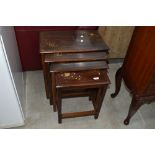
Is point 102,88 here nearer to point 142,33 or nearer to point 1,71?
point 142,33

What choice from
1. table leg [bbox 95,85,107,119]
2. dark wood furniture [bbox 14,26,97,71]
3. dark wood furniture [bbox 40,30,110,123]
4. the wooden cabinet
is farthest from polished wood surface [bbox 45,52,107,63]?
the wooden cabinet

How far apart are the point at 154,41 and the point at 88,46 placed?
44 centimetres

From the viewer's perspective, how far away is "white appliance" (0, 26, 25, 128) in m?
1.04

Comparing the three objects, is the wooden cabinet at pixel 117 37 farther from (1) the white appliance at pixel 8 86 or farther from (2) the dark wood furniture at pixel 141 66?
(1) the white appliance at pixel 8 86

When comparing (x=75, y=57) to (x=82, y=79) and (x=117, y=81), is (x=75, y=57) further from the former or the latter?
(x=117, y=81)

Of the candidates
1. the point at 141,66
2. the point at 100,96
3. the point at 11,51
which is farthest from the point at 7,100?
the point at 141,66

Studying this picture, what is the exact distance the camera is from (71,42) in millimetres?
1357

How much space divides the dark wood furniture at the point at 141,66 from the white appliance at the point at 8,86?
0.84m

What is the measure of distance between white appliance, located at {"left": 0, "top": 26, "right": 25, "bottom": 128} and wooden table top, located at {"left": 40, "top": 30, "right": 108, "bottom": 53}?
0.22 m

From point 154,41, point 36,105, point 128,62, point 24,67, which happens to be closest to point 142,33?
point 154,41

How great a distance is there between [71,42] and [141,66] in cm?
51
